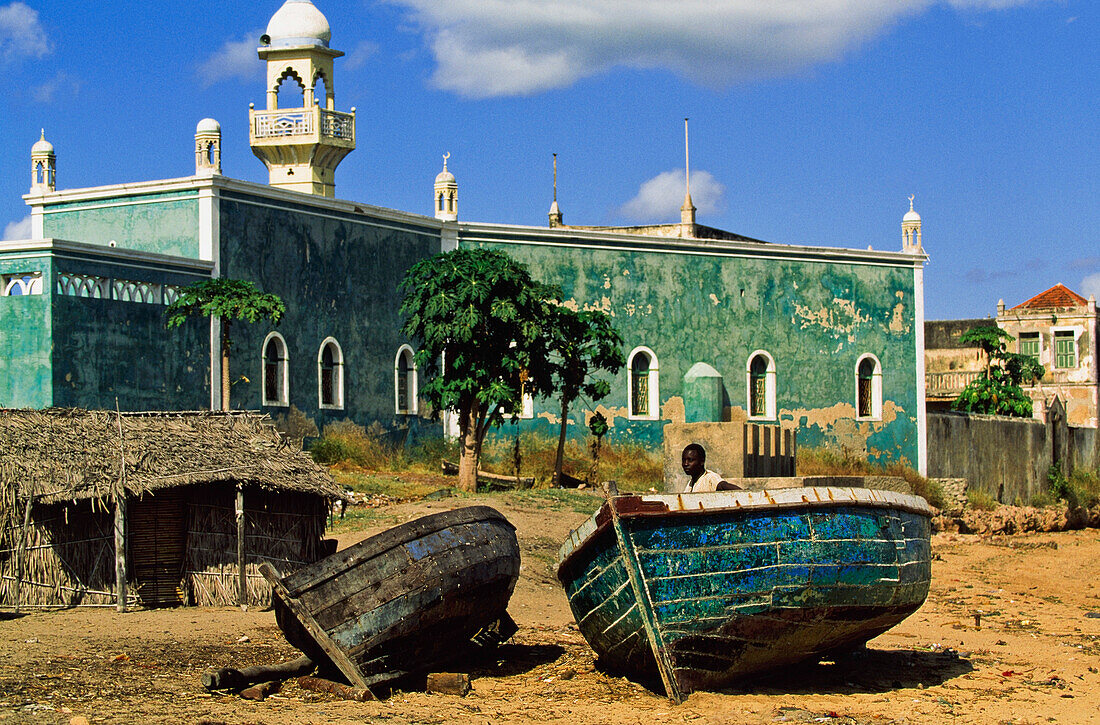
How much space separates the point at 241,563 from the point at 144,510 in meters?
1.08

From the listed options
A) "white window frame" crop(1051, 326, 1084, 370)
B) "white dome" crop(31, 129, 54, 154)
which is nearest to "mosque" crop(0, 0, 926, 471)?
"white dome" crop(31, 129, 54, 154)

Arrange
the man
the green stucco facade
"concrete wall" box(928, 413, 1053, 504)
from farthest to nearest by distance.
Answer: "concrete wall" box(928, 413, 1053, 504) < the green stucco facade < the man

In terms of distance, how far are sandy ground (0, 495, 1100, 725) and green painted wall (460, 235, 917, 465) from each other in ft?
48.3

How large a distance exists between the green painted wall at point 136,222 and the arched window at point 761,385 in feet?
45.0

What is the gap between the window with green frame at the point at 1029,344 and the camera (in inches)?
1932

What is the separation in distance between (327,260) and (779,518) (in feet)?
54.8

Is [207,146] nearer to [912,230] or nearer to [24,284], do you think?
[24,284]

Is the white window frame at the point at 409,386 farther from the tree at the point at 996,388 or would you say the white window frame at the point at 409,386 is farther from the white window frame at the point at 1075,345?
the white window frame at the point at 1075,345

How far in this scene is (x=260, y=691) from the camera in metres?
9.62

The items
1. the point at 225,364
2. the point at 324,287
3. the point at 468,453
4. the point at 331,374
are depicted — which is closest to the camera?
the point at 225,364

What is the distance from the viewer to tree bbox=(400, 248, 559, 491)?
72.5ft

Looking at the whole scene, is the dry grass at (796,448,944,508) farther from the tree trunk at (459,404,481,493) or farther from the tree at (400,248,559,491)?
the tree trunk at (459,404,481,493)

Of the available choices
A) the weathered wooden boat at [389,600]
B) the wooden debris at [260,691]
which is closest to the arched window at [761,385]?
the weathered wooden boat at [389,600]

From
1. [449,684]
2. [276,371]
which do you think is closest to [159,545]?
[449,684]
